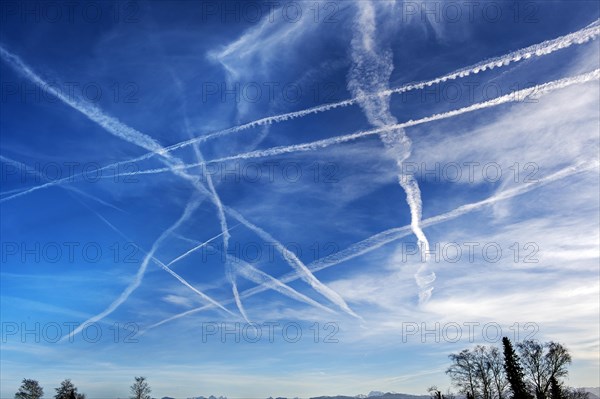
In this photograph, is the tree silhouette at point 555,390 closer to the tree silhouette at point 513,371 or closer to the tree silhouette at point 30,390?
the tree silhouette at point 513,371

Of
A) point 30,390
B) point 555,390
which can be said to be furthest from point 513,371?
point 30,390

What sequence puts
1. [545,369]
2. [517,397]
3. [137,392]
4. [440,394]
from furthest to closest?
1. [137,392]
2. [440,394]
3. [545,369]
4. [517,397]

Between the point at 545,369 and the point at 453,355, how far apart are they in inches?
748

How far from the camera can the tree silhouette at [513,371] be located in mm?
71250

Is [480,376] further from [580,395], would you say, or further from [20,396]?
[20,396]

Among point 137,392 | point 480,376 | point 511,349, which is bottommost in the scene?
point 137,392

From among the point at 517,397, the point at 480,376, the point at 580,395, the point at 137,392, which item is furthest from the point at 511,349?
the point at 137,392

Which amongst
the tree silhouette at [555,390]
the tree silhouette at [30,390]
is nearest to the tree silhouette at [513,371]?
the tree silhouette at [555,390]

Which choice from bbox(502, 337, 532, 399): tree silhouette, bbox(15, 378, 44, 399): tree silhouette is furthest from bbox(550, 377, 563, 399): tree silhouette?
bbox(15, 378, 44, 399): tree silhouette

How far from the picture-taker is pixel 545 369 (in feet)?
257

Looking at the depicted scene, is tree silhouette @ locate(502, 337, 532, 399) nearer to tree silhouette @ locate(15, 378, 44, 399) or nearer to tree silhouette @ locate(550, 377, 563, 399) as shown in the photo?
tree silhouette @ locate(550, 377, 563, 399)

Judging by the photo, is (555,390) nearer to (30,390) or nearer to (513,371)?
(513,371)

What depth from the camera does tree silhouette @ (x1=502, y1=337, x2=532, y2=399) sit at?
71250mm

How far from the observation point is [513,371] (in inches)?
2859
